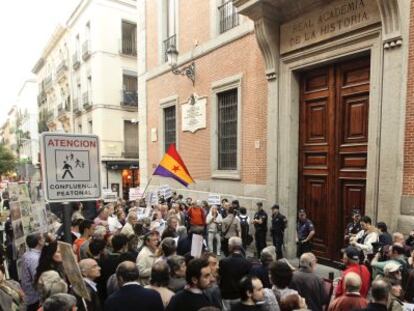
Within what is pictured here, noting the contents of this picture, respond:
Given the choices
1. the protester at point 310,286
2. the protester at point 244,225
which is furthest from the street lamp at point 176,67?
the protester at point 310,286

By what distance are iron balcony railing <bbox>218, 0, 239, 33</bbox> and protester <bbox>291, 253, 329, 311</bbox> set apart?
929cm

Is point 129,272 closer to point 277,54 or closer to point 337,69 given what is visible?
point 337,69

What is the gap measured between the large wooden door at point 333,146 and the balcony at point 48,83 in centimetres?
3384

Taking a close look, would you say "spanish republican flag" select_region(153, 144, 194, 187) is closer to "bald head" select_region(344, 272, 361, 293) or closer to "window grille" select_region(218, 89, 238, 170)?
"window grille" select_region(218, 89, 238, 170)

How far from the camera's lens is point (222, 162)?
40.2 feet

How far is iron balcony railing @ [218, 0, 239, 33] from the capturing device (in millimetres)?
11438

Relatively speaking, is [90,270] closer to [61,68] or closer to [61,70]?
[61,68]

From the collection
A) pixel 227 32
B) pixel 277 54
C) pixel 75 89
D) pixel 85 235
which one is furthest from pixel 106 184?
pixel 85 235

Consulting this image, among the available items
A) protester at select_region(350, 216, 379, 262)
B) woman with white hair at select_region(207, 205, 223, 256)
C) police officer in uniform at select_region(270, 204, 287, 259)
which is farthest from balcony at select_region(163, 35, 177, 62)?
protester at select_region(350, 216, 379, 262)

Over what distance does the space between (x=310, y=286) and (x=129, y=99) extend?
22.8m

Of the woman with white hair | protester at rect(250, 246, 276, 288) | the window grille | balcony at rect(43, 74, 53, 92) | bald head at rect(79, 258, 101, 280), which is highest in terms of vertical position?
balcony at rect(43, 74, 53, 92)

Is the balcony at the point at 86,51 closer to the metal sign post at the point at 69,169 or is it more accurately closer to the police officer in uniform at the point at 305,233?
the police officer in uniform at the point at 305,233

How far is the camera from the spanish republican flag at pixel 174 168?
27.6ft

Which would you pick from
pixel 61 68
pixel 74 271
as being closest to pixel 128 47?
pixel 61 68
